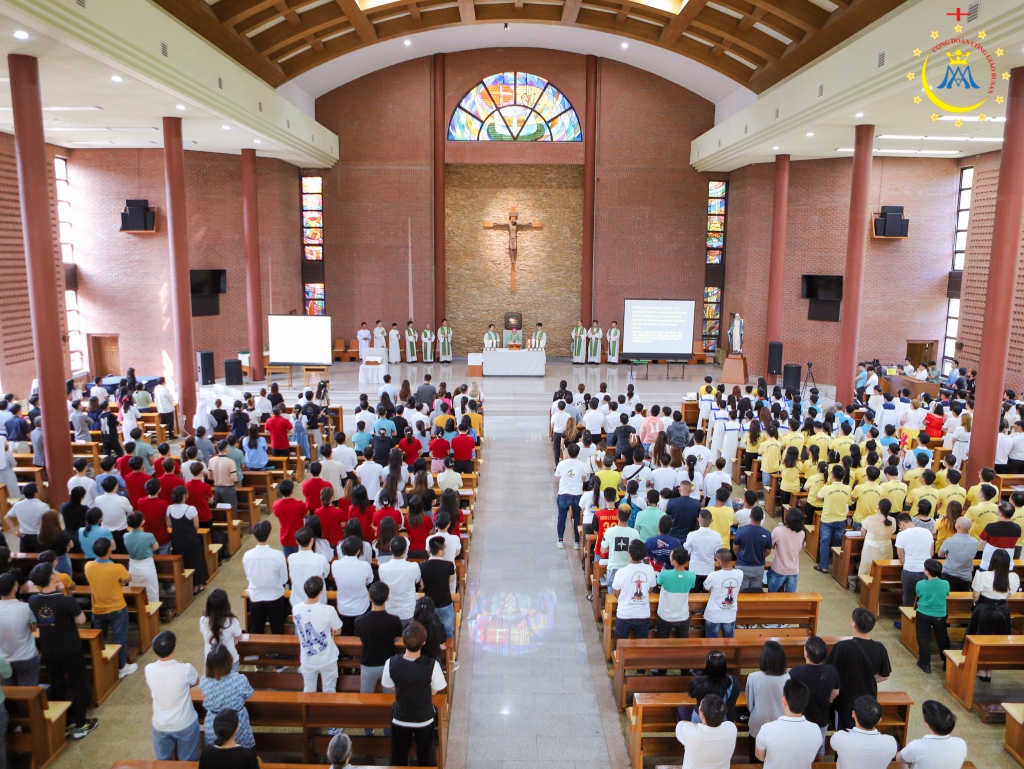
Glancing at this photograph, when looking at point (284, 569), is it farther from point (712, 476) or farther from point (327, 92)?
point (327, 92)

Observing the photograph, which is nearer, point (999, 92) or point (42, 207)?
point (42, 207)

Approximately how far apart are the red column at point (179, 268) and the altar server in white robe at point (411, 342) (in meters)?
9.26

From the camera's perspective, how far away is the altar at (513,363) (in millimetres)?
21906

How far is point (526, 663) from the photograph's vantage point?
7137 mm

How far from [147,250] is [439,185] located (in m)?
8.98

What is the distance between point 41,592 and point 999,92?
1450cm

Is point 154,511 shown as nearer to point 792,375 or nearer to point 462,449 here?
point 462,449

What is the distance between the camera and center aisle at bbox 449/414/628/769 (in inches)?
232

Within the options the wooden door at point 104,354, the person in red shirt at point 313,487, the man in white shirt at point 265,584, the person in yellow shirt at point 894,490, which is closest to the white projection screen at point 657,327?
the person in yellow shirt at point 894,490

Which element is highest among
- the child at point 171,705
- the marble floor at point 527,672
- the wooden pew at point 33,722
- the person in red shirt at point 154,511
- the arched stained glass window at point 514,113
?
the arched stained glass window at point 514,113

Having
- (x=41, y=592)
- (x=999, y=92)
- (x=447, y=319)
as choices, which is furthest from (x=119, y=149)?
(x=999, y=92)

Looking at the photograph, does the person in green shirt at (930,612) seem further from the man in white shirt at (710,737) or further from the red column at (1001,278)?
the red column at (1001,278)

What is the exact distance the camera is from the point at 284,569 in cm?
661

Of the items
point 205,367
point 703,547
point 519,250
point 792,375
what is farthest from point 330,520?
A: point 519,250
